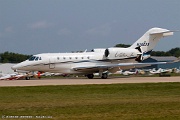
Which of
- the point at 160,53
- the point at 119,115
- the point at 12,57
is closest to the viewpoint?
the point at 119,115

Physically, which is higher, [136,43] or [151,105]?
[136,43]

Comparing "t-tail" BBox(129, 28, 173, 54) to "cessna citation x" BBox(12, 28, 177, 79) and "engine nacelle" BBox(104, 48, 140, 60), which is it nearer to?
"cessna citation x" BBox(12, 28, 177, 79)

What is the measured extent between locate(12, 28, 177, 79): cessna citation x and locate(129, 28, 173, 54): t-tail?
0.64 meters

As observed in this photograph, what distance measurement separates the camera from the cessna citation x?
159 ft

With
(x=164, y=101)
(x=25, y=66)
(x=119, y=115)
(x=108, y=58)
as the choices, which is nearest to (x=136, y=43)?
(x=108, y=58)

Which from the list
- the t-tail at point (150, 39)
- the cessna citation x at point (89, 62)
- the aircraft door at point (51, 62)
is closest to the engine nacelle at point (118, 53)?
the cessna citation x at point (89, 62)

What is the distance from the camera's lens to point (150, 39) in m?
54.0

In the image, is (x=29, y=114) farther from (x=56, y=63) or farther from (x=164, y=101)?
(x=56, y=63)

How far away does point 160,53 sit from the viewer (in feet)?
592

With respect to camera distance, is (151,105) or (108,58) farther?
(108,58)

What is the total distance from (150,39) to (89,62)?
28.8ft

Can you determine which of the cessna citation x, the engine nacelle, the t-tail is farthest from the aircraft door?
the t-tail

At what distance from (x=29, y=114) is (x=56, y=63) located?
33659mm

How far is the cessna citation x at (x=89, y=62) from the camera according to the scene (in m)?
48.3
